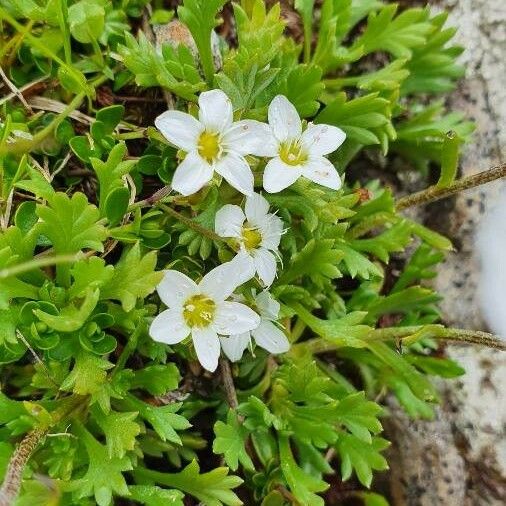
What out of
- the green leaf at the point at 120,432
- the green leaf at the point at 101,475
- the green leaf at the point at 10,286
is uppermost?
the green leaf at the point at 10,286

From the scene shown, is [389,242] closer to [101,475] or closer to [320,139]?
[320,139]

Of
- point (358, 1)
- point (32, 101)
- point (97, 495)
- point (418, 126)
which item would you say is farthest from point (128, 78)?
point (97, 495)

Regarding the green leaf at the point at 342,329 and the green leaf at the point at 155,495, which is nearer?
the green leaf at the point at 155,495

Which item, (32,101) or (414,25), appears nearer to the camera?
(32,101)

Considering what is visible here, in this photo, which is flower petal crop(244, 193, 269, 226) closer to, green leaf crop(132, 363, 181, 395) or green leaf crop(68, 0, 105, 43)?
green leaf crop(132, 363, 181, 395)

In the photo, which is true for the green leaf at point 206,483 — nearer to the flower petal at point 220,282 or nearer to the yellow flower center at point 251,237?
the flower petal at point 220,282

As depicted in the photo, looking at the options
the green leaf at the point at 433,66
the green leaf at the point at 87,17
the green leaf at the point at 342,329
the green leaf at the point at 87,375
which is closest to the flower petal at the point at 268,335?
the green leaf at the point at 342,329

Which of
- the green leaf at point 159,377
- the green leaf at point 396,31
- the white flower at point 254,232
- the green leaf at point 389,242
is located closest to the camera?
the white flower at point 254,232

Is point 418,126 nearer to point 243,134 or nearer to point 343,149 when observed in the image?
point 343,149
